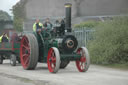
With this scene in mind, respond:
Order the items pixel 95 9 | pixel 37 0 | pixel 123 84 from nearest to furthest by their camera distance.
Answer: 1. pixel 123 84
2. pixel 95 9
3. pixel 37 0

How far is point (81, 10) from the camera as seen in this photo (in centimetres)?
4972

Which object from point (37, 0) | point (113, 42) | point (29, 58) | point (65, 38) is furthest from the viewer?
point (37, 0)

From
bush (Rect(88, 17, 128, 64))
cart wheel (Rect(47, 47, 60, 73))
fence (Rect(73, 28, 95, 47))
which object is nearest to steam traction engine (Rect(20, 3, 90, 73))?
cart wheel (Rect(47, 47, 60, 73))

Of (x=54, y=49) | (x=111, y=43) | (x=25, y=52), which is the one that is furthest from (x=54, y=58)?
(x=111, y=43)

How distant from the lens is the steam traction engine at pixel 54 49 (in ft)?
35.7

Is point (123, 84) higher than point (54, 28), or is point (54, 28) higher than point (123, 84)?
point (54, 28)

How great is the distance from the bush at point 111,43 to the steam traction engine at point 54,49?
7.47ft

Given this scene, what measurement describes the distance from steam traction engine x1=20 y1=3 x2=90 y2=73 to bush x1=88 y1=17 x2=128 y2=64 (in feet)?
7.47

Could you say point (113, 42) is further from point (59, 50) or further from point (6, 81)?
point (6, 81)

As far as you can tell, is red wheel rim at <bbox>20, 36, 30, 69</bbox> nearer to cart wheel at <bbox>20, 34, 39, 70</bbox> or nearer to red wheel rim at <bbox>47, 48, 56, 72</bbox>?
cart wheel at <bbox>20, 34, 39, 70</bbox>

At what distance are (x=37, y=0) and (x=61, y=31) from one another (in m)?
44.8

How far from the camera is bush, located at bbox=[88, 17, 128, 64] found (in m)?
13.7

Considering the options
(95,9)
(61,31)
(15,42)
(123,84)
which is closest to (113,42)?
(61,31)

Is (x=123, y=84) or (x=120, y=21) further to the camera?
(x=120, y=21)
